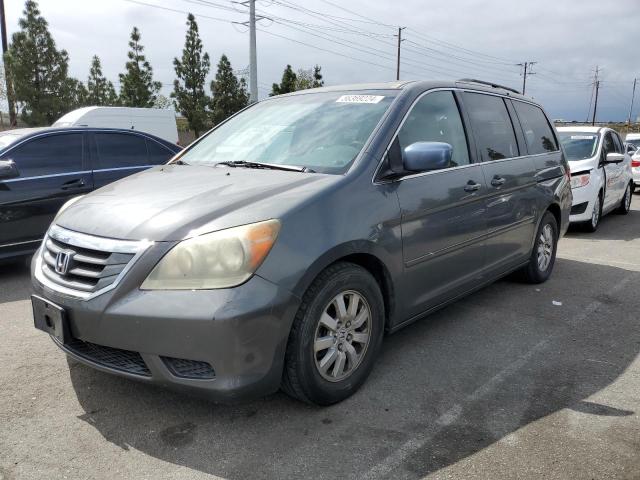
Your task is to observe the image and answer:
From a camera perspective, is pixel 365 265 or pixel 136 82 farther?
pixel 136 82

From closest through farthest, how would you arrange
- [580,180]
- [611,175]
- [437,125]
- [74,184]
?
[437,125] < [74,184] < [580,180] < [611,175]

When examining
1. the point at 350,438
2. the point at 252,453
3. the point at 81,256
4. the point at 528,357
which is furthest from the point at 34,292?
the point at 528,357

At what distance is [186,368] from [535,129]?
166 inches

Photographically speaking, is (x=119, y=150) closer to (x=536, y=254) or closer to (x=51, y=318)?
(x=51, y=318)

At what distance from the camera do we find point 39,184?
5.82 m

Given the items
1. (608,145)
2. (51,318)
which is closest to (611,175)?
(608,145)

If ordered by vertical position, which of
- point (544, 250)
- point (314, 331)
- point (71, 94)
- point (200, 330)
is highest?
point (71, 94)

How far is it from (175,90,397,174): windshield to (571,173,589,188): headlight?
19.6 feet

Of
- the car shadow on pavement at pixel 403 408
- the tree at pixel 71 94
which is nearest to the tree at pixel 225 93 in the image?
the tree at pixel 71 94

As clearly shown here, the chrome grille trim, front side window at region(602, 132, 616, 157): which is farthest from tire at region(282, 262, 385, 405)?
front side window at region(602, 132, 616, 157)

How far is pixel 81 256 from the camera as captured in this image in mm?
2678

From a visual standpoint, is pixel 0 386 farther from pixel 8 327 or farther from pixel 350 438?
pixel 350 438

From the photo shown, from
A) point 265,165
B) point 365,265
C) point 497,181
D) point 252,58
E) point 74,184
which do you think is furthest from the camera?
point 252,58

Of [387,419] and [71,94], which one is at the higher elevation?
[71,94]
